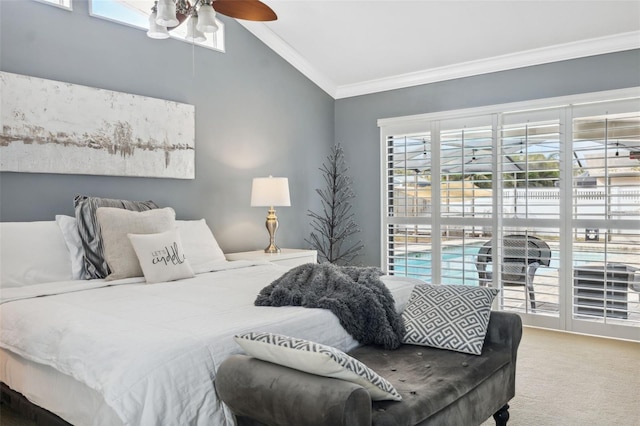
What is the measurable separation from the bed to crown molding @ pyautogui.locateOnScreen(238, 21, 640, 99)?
2651 mm

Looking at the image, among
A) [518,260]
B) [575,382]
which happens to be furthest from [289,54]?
[575,382]

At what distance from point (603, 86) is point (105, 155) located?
4.01 metres

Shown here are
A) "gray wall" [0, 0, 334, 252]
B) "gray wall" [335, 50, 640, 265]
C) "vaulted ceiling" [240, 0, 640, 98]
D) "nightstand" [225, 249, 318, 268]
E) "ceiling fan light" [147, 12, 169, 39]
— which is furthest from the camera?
"nightstand" [225, 249, 318, 268]

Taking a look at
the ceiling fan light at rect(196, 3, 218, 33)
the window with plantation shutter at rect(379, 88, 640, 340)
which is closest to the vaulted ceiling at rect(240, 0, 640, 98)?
the window with plantation shutter at rect(379, 88, 640, 340)

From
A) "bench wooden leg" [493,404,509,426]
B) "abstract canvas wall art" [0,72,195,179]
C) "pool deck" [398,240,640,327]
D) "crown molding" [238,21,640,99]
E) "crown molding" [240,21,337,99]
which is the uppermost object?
"crown molding" [240,21,337,99]

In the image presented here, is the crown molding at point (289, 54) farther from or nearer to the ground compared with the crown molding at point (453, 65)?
farther from the ground

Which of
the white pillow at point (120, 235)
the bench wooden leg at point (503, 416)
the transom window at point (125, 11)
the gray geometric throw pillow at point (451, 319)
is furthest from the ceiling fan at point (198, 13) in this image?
the bench wooden leg at point (503, 416)

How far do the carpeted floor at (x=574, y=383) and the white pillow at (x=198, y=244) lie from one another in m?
1.46

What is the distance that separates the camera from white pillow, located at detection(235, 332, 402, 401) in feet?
4.98

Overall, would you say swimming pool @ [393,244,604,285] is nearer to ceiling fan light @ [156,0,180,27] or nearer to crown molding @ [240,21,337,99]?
crown molding @ [240,21,337,99]

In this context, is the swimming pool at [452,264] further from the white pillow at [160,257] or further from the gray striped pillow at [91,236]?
the gray striped pillow at [91,236]

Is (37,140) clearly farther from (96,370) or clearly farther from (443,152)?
(443,152)

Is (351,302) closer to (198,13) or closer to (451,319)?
(451,319)

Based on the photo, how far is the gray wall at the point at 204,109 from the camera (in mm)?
3373
